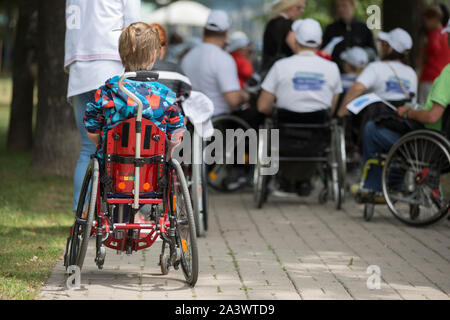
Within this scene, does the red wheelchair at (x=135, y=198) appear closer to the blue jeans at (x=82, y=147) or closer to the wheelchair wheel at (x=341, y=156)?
the blue jeans at (x=82, y=147)

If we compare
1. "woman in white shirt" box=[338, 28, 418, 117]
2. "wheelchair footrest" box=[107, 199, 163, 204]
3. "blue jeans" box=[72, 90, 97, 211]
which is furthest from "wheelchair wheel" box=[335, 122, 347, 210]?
"wheelchair footrest" box=[107, 199, 163, 204]

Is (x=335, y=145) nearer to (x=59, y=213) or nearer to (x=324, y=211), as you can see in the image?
(x=324, y=211)

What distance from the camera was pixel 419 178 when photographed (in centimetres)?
769

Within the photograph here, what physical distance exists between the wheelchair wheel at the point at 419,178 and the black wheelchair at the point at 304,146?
2.55 feet

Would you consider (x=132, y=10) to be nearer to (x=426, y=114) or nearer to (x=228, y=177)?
(x=426, y=114)

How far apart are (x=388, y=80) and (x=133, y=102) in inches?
166

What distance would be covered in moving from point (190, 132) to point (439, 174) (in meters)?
2.18

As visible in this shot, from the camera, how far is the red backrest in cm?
499

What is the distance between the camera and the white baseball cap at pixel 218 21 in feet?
31.3

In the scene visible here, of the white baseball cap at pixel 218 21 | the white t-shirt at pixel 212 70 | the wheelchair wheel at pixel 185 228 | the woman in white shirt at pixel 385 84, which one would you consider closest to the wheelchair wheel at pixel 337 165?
the woman in white shirt at pixel 385 84
